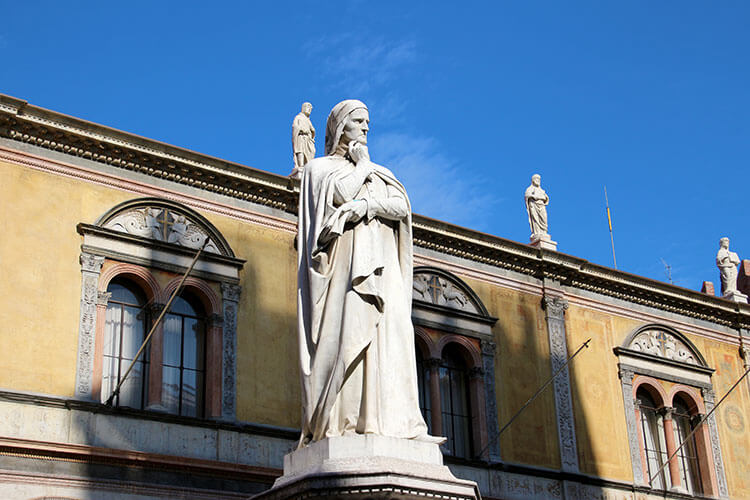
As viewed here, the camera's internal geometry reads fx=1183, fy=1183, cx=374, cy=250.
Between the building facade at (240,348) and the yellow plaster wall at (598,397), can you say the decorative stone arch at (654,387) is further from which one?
the yellow plaster wall at (598,397)

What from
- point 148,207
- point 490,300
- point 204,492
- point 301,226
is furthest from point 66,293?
point 301,226

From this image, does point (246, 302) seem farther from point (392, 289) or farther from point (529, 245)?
point (392, 289)

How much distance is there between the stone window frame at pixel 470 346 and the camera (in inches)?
782

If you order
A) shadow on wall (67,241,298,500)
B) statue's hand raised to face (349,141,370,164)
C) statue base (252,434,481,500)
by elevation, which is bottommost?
statue base (252,434,481,500)

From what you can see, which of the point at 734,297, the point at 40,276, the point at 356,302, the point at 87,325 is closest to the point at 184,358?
the point at 87,325

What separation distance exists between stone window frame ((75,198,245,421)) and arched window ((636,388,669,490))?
8.77m

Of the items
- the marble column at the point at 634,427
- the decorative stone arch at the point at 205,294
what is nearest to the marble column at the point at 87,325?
the decorative stone arch at the point at 205,294

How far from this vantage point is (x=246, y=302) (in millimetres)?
18031

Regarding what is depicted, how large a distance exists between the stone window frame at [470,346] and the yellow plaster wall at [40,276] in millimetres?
5807

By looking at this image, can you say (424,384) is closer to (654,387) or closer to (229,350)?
(229,350)

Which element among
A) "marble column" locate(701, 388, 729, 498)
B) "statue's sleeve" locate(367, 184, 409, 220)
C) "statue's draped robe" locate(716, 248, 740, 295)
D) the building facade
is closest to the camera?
"statue's sleeve" locate(367, 184, 409, 220)

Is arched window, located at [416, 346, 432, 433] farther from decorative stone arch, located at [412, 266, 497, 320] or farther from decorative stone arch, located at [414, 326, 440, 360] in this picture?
decorative stone arch, located at [412, 266, 497, 320]

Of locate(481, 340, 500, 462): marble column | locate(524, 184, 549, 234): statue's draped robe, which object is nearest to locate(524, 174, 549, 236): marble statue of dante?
locate(524, 184, 549, 234): statue's draped robe

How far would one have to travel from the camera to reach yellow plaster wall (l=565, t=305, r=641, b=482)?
21.2m
